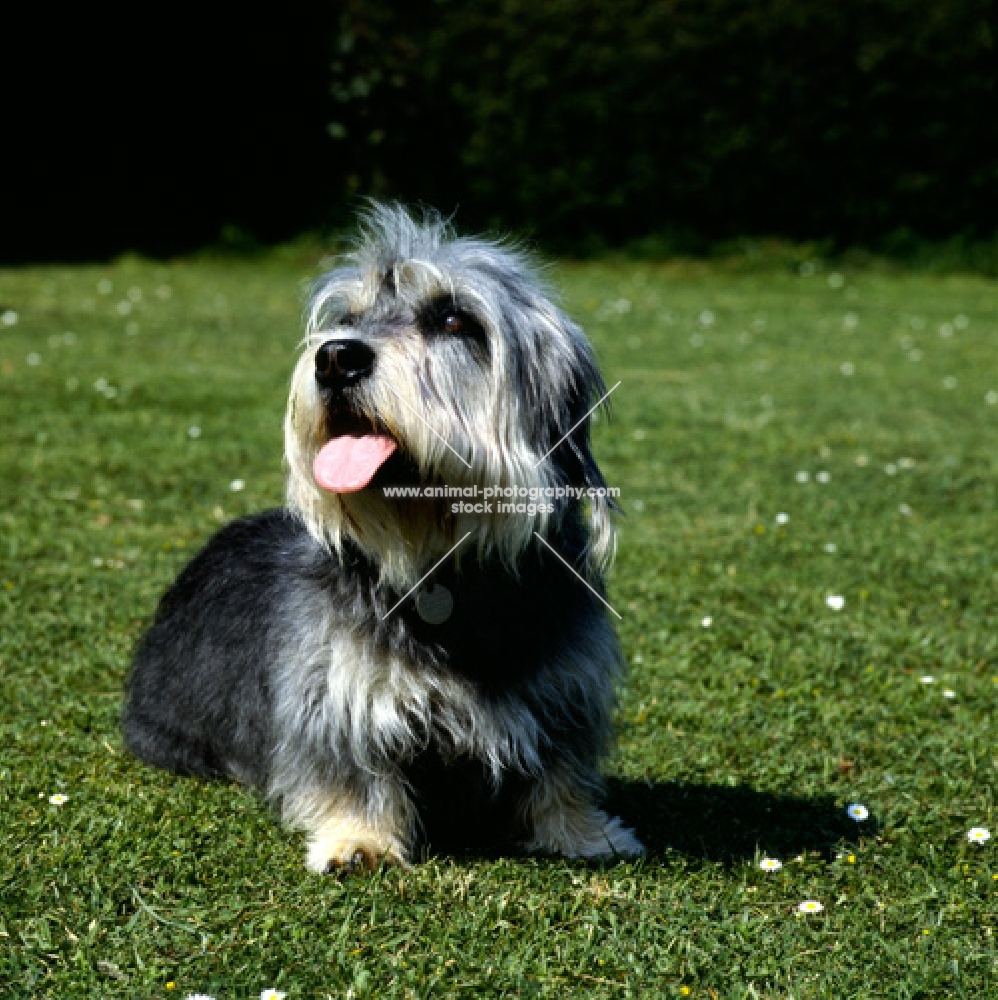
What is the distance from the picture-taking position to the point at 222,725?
13.6ft

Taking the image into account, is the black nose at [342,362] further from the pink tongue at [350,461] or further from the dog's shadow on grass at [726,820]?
the dog's shadow on grass at [726,820]

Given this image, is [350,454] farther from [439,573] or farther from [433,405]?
[439,573]

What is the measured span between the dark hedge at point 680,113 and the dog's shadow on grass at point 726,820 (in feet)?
48.5

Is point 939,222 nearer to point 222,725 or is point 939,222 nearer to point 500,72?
point 500,72

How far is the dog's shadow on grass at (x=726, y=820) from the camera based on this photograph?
12.8 ft

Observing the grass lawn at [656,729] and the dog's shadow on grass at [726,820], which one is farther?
the dog's shadow on grass at [726,820]

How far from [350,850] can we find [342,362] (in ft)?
4.27

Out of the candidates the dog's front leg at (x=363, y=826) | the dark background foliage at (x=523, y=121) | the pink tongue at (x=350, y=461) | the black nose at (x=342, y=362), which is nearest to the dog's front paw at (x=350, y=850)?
the dog's front leg at (x=363, y=826)

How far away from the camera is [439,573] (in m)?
3.58

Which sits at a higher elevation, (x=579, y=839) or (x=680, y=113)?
(x=579, y=839)

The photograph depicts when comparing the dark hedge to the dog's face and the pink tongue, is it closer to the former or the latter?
the dog's face

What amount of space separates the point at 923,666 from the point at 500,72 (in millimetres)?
14268

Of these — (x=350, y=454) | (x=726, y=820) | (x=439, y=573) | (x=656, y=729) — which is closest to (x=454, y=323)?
(x=350, y=454)

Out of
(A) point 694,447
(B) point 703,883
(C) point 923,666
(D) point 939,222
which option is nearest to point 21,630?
(B) point 703,883
